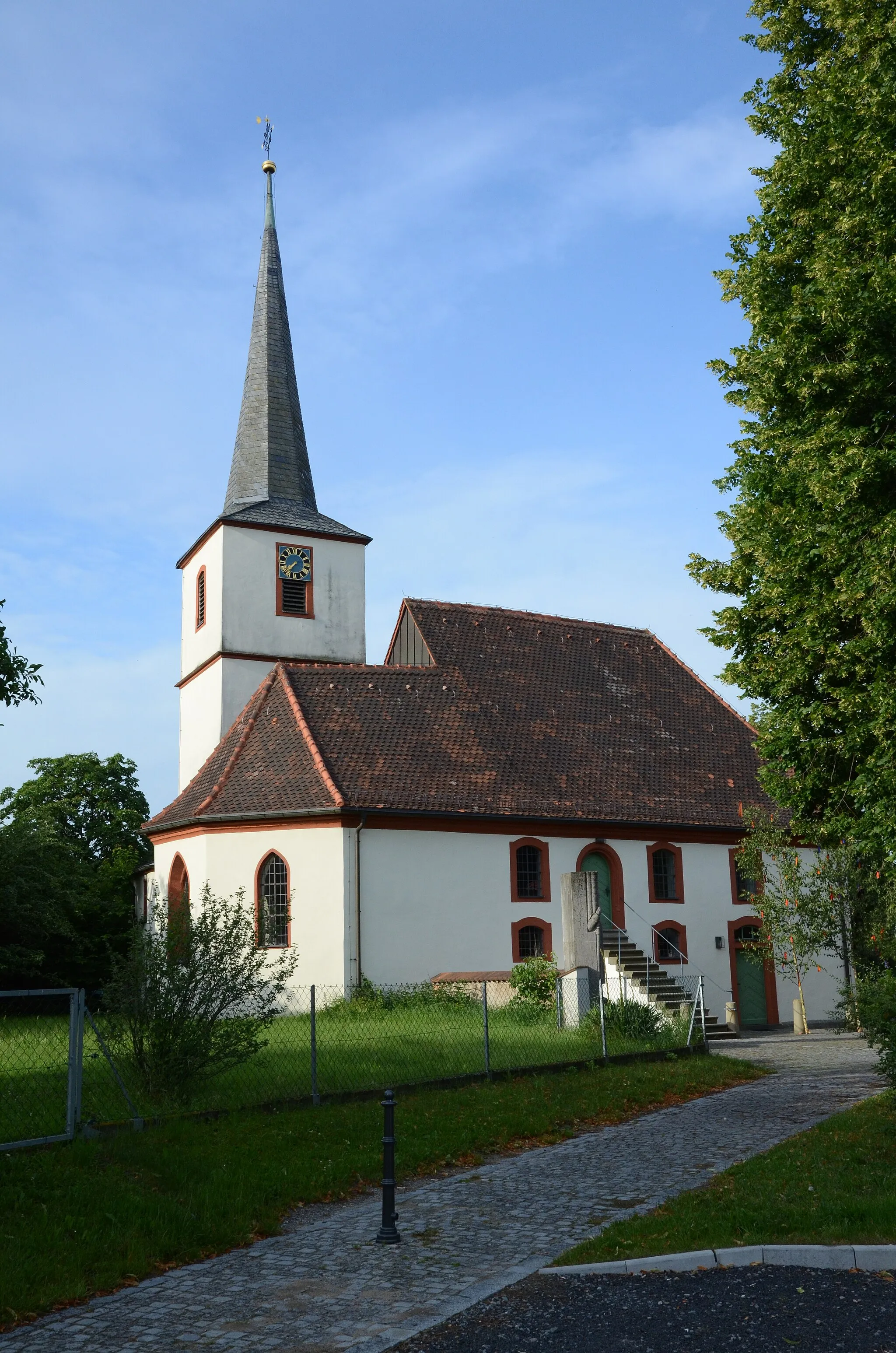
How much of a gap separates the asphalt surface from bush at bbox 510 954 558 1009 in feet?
51.6

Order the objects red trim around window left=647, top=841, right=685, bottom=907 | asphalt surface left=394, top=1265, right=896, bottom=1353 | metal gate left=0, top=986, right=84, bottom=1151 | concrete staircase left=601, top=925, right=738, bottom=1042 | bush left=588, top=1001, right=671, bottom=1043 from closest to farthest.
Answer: asphalt surface left=394, top=1265, right=896, bottom=1353
metal gate left=0, top=986, right=84, bottom=1151
bush left=588, top=1001, right=671, bottom=1043
concrete staircase left=601, top=925, right=738, bottom=1042
red trim around window left=647, top=841, right=685, bottom=907

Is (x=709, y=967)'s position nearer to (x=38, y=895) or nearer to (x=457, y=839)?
(x=457, y=839)

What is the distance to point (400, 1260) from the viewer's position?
7.55 metres

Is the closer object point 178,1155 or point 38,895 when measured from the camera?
point 178,1155

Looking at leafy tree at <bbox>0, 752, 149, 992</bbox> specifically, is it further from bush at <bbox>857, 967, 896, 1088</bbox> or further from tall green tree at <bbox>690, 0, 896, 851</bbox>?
tall green tree at <bbox>690, 0, 896, 851</bbox>

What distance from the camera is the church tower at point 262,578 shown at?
34031 millimetres

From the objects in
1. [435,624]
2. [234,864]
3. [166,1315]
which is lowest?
[166,1315]

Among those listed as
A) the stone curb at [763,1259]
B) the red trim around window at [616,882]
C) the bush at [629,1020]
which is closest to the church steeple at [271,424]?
the red trim around window at [616,882]

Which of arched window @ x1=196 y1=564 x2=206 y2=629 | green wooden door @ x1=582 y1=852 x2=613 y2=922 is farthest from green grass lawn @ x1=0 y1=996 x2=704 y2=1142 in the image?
arched window @ x1=196 y1=564 x2=206 y2=629

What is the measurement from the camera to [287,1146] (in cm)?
1084

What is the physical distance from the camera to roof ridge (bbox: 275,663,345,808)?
82.4 feet

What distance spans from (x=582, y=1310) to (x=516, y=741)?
893 inches

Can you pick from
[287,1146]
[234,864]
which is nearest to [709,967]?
[234,864]

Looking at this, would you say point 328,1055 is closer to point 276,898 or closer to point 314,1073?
point 314,1073
